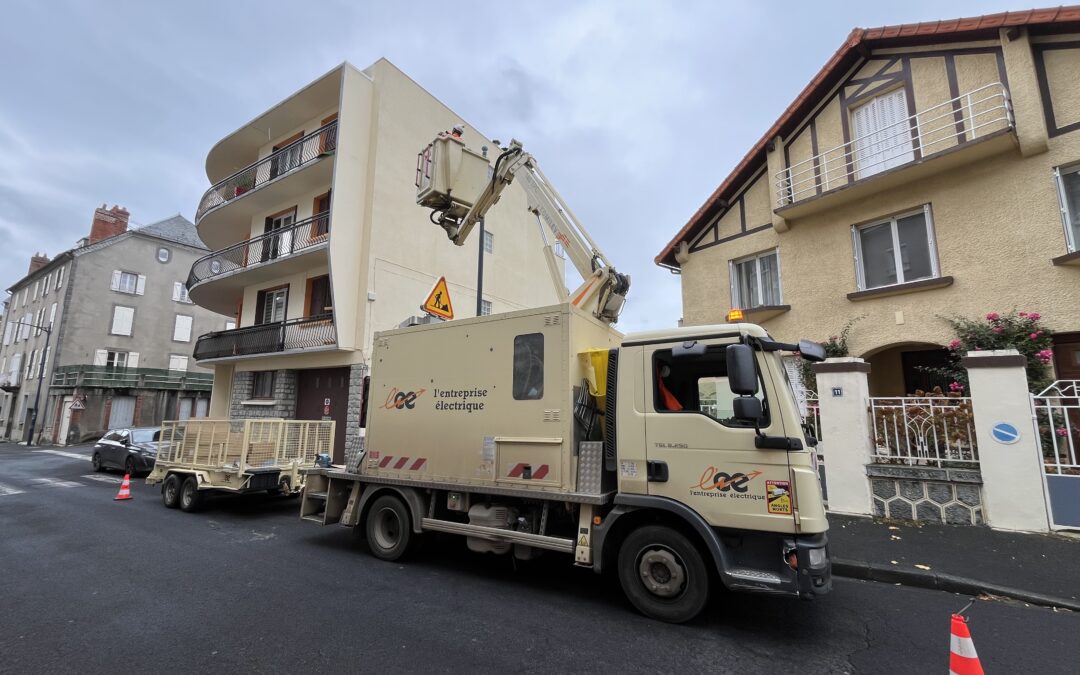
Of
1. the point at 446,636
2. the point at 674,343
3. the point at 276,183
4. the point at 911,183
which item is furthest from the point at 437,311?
the point at 276,183

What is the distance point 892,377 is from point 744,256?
13.3 ft

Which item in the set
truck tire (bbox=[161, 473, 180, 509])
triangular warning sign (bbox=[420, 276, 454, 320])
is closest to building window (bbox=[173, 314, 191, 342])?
truck tire (bbox=[161, 473, 180, 509])

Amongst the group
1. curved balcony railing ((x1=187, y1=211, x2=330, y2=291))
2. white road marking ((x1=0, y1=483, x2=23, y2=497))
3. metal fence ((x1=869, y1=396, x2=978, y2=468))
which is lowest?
white road marking ((x1=0, y1=483, x2=23, y2=497))

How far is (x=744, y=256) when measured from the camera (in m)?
11.9

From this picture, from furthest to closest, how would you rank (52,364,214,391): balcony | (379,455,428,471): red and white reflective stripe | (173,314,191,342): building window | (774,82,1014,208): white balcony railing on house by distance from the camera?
(173,314,191,342): building window → (52,364,214,391): balcony → (774,82,1014,208): white balcony railing on house → (379,455,428,471): red and white reflective stripe

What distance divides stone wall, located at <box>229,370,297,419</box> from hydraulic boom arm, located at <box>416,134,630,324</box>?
1188 cm

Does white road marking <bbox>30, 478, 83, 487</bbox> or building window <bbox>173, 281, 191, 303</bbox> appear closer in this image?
white road marking <bbox>30, 478, 83, 487</bbox>

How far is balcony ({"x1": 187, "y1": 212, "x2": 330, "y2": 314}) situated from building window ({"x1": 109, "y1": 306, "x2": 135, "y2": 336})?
1584 cm

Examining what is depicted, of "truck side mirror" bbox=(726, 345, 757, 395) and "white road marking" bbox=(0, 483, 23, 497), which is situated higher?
"truck side mirror" bbox=(726, 345, 757, 395)

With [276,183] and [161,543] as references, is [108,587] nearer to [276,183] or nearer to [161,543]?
[161,543]

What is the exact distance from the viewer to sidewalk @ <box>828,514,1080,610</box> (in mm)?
4754

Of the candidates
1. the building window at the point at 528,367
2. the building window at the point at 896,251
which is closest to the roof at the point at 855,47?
the building window at the point at 896,251

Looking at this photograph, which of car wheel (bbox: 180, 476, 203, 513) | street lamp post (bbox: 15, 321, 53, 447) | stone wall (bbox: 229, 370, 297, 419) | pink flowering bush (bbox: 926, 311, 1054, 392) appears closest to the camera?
pink flowering bush (bbox: 926, 311, 1054, 392)

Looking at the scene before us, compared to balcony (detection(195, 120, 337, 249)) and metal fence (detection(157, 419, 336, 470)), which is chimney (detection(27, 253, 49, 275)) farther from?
Answer: metal fence (detection(157, 419, 336, 470))
